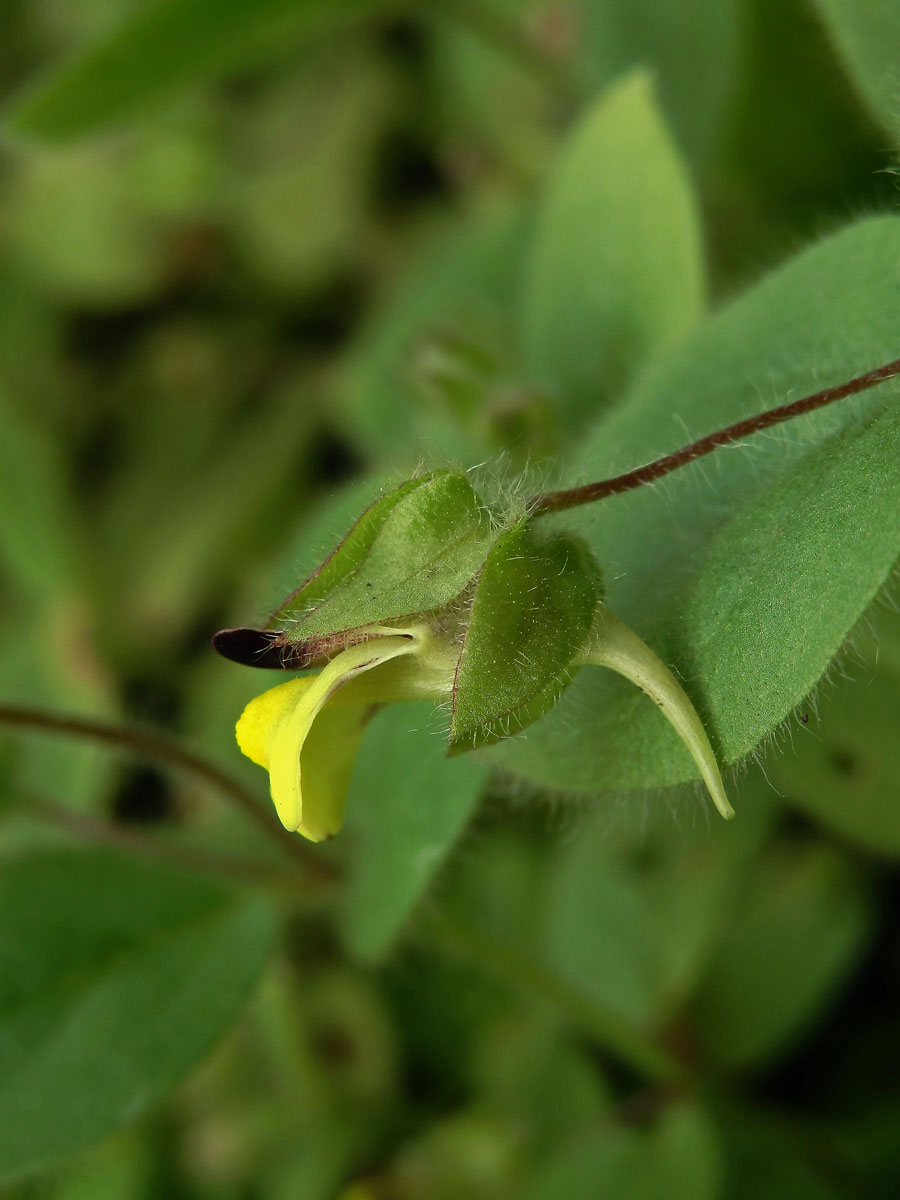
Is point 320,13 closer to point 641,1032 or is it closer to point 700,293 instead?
point 700,293

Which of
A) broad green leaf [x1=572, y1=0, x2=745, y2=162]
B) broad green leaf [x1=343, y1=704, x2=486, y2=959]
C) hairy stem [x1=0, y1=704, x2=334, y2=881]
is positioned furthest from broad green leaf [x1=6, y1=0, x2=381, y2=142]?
broad green leaf [x1=343, y1=704, x2=486, y2=959]

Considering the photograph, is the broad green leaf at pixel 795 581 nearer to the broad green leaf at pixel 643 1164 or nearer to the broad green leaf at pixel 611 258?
the broad green leaf at pixel 611 258

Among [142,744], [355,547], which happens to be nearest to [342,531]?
[355,547]

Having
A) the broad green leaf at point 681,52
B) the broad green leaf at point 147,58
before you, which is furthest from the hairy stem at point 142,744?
the broad green leaf at point 681,52

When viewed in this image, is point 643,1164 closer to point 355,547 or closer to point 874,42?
point 355,547

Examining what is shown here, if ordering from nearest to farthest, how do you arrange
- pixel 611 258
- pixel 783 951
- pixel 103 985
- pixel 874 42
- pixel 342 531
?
pixel 342 531 < pixel 874 42 < pixel 103 985 < pixel 611 258 < pixel 783 951

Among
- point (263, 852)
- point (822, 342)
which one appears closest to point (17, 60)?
point (263, 852)
